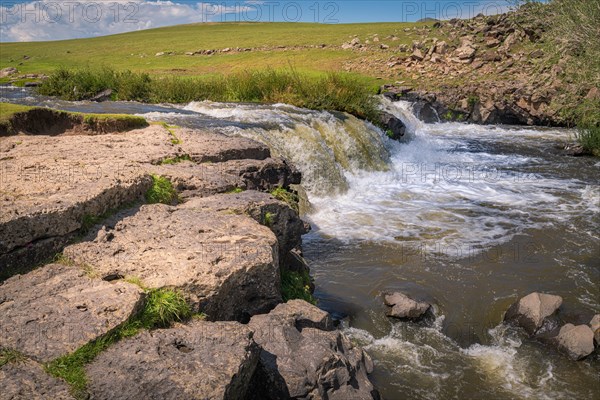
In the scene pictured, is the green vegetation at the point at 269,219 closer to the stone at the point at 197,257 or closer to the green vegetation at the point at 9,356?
the stone at the point at 197,257

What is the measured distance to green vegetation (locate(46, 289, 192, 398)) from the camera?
10.8 feet

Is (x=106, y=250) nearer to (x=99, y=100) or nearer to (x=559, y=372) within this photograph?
(x=559, y=372)

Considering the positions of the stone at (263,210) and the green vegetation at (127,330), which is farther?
the stone at (263,210)

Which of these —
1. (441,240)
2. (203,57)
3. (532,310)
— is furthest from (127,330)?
(203,57)

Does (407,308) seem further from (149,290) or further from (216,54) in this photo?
(216,54)

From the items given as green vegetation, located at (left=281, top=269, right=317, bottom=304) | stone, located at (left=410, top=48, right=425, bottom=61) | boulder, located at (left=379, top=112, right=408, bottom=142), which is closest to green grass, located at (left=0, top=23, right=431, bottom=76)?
stone, located at (left=410, top=48, right=425, bottom=61)

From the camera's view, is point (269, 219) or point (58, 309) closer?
point (58, 309)

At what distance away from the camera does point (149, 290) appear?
4.27m

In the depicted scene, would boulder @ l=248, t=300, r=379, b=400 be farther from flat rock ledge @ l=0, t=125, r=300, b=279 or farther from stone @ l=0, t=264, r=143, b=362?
flat rock ledge @ l=0, t=125, r=300, b=279

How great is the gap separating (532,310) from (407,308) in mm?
1878

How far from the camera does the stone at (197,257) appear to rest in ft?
14.8

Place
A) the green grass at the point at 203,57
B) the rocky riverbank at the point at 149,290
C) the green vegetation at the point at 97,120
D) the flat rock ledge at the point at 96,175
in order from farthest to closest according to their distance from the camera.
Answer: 1. the green grass at the point at 203,57
2. the green vegetation at the point at 97,120
3. the flat rock ledge at the point at 96,175
4. the rocky riverbank at the point at 149,290

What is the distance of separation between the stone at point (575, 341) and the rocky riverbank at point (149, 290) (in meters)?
2.98

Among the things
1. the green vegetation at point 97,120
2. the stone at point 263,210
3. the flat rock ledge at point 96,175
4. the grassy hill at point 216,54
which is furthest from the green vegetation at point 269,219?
the grassy hill at point 216,54
